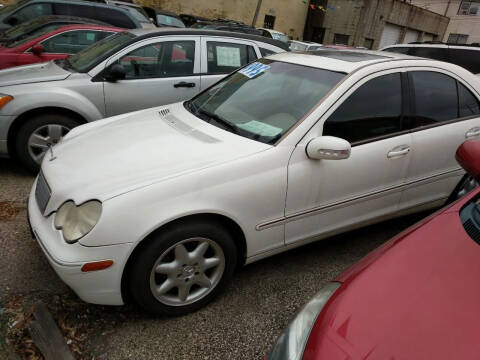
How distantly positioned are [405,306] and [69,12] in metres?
9.12

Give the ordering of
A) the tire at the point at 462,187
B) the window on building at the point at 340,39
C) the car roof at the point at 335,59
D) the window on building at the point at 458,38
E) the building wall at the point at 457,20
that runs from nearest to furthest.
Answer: the car roof at the point at 335,59, the tire at the point at 462,187, the window on building at the point at 340,39, the building wall at the point at 457,20, the window on building at the point at 458,38

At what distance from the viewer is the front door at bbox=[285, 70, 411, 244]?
2332mm

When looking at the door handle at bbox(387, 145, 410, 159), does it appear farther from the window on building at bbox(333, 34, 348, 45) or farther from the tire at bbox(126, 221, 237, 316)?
the window on building at bbox(333, 34, 348, 45)

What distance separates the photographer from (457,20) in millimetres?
28016

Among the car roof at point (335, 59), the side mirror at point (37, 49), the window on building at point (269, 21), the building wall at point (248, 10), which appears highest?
the car roof at point (335, 59)

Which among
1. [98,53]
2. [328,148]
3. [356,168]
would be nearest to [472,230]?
[328,148]

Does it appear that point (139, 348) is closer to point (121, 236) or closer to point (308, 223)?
point (121, 236)

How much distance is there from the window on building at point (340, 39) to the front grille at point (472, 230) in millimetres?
27036

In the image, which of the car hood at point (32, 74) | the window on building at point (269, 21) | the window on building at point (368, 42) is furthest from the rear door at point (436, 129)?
the window on building at point (269, 21)

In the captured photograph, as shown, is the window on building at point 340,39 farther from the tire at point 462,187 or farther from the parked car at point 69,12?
the tire at point 462,187

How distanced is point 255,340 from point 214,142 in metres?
1.21

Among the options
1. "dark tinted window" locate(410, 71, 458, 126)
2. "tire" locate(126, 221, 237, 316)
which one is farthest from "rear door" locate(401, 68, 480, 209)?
"tire" locate(126, 221, 237, 316)

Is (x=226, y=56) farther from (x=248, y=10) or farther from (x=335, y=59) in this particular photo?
(x=248, y=10)

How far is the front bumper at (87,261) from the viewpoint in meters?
1.84
